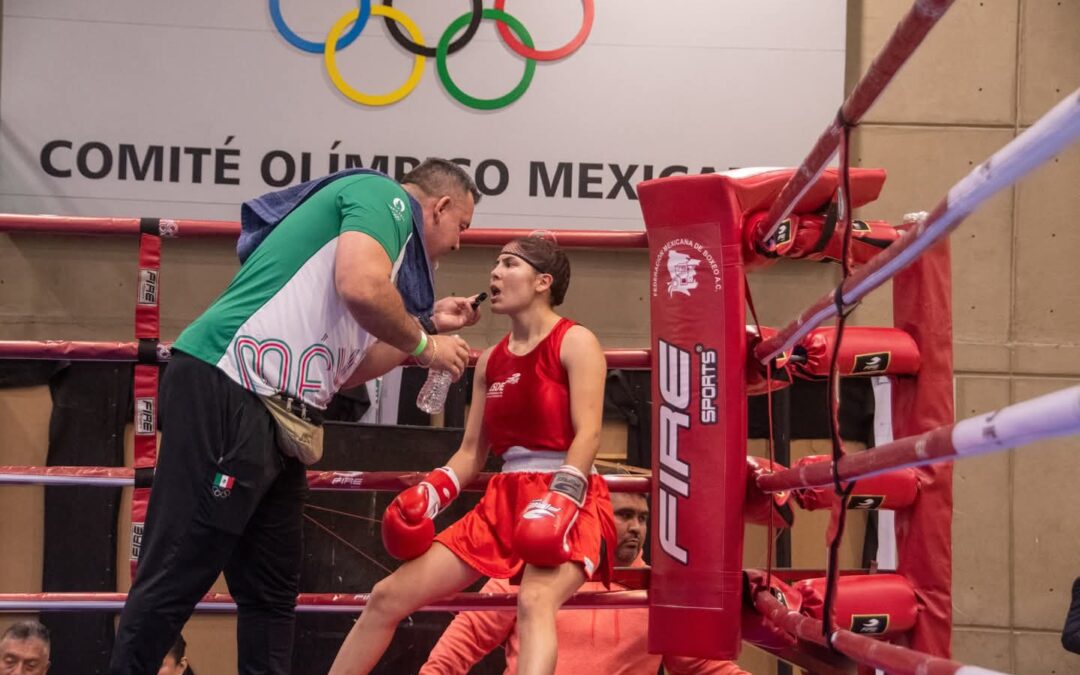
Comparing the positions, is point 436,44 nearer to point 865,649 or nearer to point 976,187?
point 865,649

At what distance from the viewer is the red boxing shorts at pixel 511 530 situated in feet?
7.53

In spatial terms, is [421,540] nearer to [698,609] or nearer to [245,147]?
[698,609]

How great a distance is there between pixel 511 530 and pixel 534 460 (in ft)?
0.56

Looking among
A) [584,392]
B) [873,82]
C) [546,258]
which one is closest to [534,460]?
[584,392]

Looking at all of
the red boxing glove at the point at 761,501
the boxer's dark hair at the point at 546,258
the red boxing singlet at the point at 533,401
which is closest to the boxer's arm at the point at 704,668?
the red boxing glove at the point at 761,501

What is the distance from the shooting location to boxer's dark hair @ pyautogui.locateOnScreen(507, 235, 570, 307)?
102 inches

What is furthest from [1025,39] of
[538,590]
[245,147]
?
[538,590]

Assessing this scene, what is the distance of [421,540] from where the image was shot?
7.50 ft

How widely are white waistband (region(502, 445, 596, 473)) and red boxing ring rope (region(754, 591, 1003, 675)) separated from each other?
0.54 meters

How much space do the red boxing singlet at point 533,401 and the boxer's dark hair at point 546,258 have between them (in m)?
0.12

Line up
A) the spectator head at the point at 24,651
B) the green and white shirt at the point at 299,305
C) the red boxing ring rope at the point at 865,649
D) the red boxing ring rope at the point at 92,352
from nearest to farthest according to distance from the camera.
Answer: the red boxing ring rope at the point at 865,649 → the green and white shirt at the point at 299,305 → the red boxing ring rope at the point at 92,352 → the spectator head at the point at 24,651

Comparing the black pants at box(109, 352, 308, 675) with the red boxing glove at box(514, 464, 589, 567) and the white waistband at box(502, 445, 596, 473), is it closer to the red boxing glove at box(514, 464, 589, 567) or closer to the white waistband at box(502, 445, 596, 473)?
the red boxing glove at box(514, 464, 589, 567)

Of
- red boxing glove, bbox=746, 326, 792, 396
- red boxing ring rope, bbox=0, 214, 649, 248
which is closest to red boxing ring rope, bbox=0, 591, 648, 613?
red boxing glove, bbox=746, 326, 792, 396

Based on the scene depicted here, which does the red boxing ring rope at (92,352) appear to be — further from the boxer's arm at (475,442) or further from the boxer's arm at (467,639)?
the boxer's arm at (467,639)
